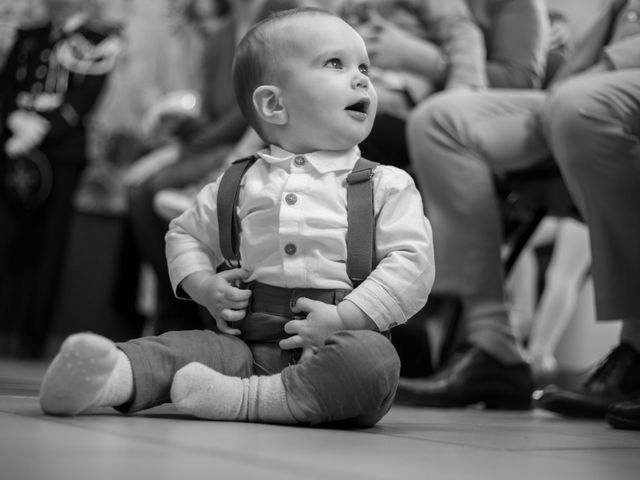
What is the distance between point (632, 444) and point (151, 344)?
55 cm

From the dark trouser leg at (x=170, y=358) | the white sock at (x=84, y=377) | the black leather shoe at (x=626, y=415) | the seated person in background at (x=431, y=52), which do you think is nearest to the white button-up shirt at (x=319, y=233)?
the dark trouser leg at (x=170, y=358)

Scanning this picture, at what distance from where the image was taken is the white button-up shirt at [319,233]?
43.6 inches

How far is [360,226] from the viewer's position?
1149 millimetres

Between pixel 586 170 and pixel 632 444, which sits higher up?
pixel 586 170

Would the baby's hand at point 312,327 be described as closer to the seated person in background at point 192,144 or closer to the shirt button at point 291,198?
the shirt button at point 291,198

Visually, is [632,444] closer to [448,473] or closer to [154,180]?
[448,473]

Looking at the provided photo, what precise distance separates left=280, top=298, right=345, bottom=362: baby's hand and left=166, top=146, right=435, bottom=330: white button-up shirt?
3cm

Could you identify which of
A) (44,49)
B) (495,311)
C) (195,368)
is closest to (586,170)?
(495,311)

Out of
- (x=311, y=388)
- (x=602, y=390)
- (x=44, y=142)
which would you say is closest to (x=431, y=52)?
(x=602, y=390)

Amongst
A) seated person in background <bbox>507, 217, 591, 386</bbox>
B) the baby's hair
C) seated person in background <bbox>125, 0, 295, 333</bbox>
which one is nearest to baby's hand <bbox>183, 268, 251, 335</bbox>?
the baby's hair

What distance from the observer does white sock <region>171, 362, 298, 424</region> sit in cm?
102

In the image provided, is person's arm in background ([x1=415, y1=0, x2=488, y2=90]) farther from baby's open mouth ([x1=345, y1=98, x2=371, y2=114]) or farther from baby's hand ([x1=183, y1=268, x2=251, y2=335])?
baby's hand ([x1=183, y1=268, x2=251, y2=335])

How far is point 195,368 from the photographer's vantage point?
3.32 feet

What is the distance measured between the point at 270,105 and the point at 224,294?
256mm
